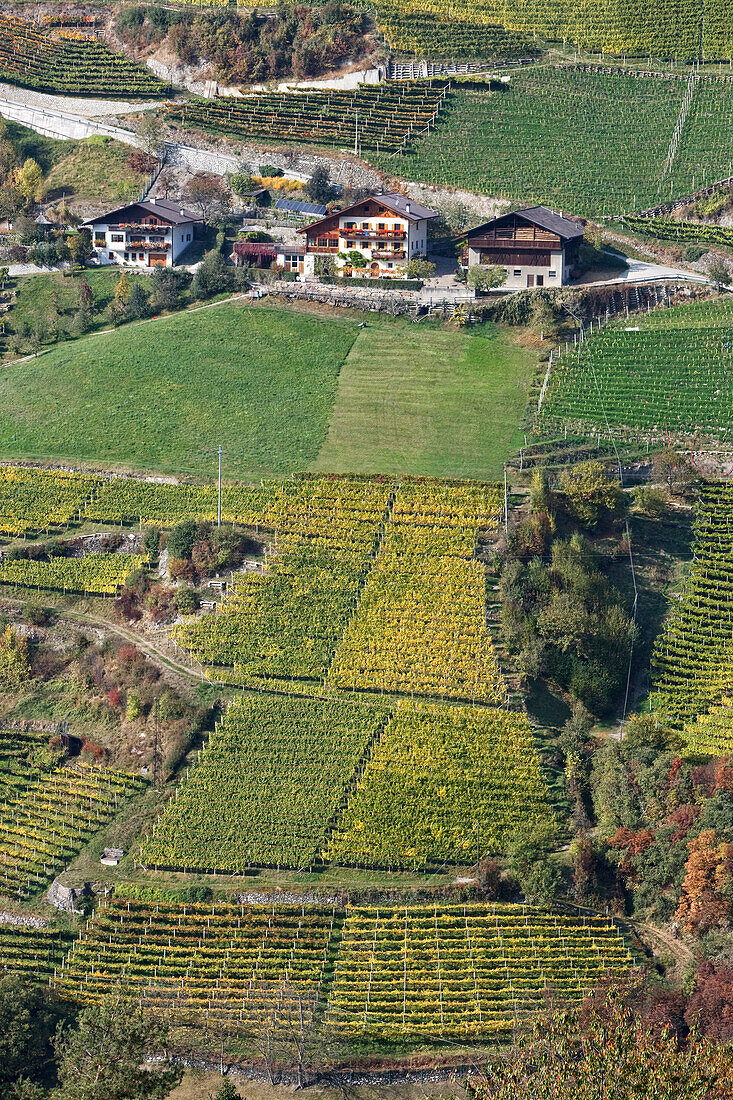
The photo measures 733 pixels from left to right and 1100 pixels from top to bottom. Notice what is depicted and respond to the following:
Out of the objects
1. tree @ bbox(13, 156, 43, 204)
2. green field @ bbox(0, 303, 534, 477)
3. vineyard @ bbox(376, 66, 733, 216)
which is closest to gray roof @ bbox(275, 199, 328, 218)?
vineyard @ bbox(376, 66, 733, 216)

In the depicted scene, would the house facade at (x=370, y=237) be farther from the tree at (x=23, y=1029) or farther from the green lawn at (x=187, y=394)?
the tree at (x=23, y=1029)

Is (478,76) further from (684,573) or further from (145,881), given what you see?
(145,881)

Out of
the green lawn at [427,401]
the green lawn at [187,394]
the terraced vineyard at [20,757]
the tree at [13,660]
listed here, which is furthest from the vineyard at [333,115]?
the terraced vineyard at [20,757]

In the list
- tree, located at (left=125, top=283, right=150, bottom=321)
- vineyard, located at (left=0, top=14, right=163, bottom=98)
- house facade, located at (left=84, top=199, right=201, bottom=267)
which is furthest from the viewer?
vineyard, located at (left=0, top=14, right=163, bottom=98)

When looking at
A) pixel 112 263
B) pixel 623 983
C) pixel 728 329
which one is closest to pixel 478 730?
pixel 623 983

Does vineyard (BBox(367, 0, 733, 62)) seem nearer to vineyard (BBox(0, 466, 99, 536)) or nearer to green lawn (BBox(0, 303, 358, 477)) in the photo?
green lawn (BBox(0, 303, 358, 477))

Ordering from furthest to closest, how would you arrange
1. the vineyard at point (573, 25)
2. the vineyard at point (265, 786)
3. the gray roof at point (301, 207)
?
1. the vineyard at point (573, 25)
2. the gray roof at point (301, 207)
3. the vineyard at point (265, 786)
